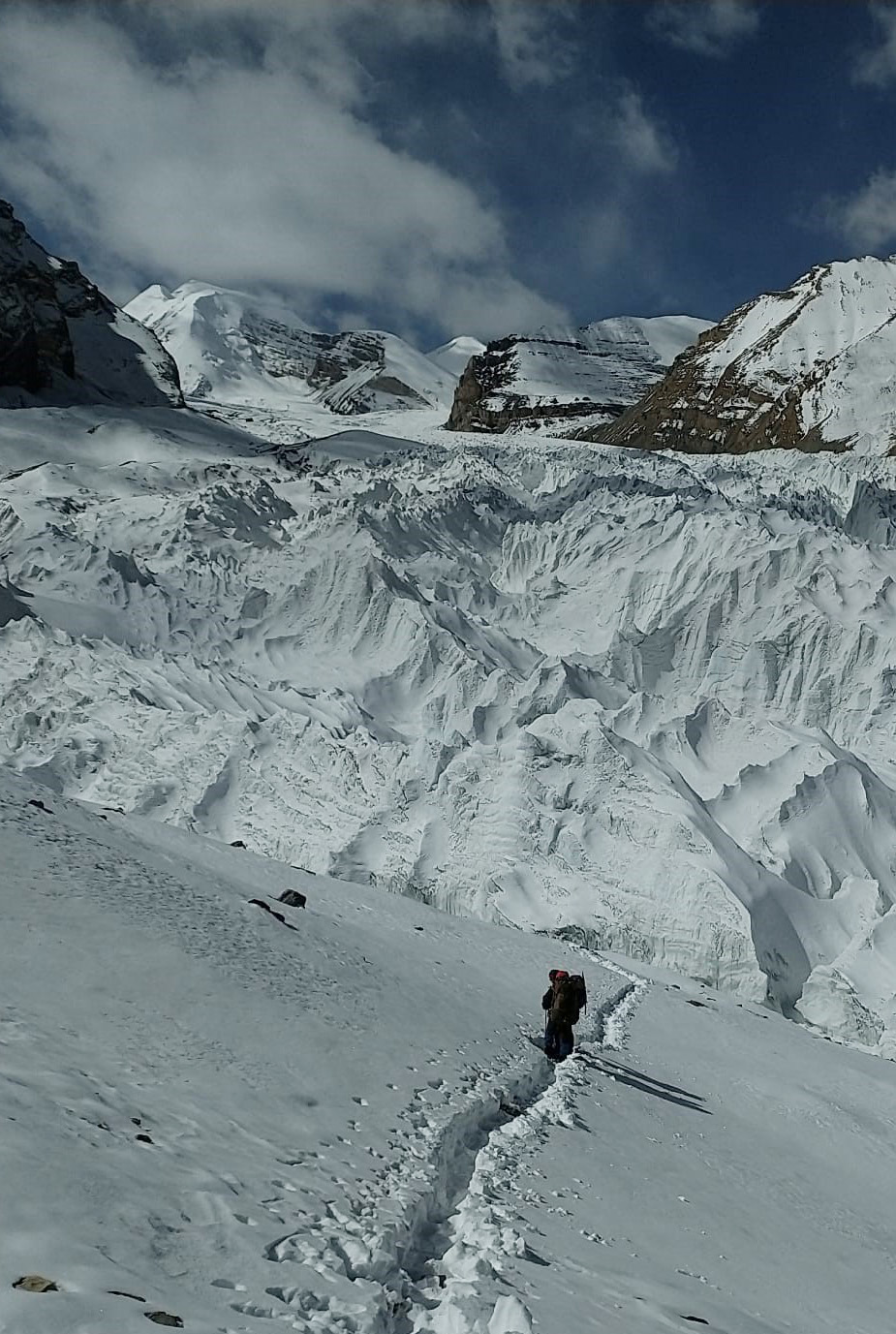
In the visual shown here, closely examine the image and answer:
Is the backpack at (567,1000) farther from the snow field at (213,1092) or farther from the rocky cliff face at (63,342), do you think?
the rocky cliff face at (63,342)

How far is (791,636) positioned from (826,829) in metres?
15.7

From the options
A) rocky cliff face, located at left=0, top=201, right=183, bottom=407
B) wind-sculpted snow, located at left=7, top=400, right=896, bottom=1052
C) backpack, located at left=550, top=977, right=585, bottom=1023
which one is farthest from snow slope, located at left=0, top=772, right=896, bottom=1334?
rocky cliff face, located at left=0, top=201, right=183, bottom=407

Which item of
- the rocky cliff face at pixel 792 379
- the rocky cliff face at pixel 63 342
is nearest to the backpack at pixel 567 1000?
the rocky cliff face at pixel 792 379

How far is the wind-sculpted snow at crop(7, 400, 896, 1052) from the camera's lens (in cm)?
2878

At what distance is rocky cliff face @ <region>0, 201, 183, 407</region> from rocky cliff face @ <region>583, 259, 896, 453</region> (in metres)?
63.9

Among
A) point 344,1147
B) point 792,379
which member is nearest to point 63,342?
point 792,379

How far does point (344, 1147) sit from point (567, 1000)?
237 inches

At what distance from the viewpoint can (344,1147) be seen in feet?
23.2

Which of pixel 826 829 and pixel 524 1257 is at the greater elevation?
pixel 826 829

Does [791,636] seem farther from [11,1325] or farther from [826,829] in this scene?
[11,1325]

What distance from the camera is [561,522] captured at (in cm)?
6081

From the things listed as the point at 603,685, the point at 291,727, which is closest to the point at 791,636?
the point at 603,685

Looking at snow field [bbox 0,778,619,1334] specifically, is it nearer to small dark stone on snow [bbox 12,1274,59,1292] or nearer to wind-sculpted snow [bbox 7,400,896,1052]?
small dark stone on snow [bbox 12,1274,59,1292]

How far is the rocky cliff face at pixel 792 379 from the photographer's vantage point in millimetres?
122375
